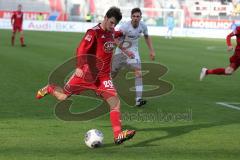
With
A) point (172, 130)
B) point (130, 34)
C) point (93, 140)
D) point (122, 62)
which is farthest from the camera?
point (122, 62)

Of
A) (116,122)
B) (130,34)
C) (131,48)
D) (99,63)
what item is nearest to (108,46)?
(99,63)

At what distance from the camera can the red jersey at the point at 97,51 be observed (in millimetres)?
8203

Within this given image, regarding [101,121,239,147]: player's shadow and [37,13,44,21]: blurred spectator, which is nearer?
[101,121,239,147]: player's shadow

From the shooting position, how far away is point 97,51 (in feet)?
27.4

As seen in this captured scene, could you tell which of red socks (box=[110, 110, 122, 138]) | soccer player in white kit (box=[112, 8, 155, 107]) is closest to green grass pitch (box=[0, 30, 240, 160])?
red socks (box=[110, 110, 122, 138])

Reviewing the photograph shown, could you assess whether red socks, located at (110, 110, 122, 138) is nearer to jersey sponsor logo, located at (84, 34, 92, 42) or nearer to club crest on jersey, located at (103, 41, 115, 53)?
club crest on jersey, located at (103, 41, 115, 53)

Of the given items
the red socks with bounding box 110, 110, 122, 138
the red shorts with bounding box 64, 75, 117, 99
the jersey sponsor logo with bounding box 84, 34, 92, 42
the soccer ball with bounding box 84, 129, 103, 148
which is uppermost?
the jersey sponsor logo with bounding box 84, 34, 92, 42

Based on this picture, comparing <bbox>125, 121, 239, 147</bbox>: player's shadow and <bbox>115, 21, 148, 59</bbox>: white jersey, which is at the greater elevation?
<bbox>115, 21, 148, 59</bbox>: white jersey

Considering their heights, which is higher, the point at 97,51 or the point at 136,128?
the point at 97,51

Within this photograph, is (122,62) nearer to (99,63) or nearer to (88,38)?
(99,63)

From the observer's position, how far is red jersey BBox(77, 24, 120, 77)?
820cm

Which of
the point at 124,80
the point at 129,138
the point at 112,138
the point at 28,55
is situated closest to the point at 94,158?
the point at 129,138

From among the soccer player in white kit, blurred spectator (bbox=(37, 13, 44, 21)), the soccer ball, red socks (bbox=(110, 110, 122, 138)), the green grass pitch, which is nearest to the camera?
the green grass pitch

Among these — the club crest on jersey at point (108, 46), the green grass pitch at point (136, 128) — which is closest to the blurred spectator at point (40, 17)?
the green grass pitch at point (136, 128)
